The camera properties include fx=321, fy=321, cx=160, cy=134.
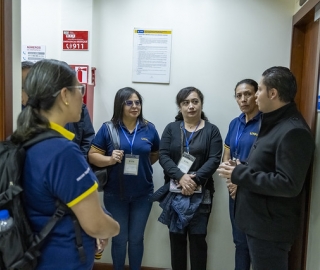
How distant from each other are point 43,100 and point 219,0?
2081mm

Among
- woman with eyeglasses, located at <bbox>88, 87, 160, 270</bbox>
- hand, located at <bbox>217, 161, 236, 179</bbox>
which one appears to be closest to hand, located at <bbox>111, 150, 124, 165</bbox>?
woman with eyeglasses, located at <bbox>88, 87, 160, 270</bbox>

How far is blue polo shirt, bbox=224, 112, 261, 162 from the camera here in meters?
2.23

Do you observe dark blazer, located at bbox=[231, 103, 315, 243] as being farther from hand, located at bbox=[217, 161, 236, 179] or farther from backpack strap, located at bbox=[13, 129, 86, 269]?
backpack strap, located at bbox=[13, 129, 86, 269]

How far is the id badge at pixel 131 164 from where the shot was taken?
239 cm

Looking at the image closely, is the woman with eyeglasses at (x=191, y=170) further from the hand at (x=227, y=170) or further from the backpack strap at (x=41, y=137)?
the backpack strap at (x=41, y=137)

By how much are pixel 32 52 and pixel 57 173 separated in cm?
216

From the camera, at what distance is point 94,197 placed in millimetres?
1076

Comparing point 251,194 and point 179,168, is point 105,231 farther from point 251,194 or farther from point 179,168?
point 179,168

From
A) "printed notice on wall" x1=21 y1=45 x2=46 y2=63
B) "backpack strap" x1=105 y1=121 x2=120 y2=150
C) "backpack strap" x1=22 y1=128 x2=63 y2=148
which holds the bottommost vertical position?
"backpack strap" x1=105 y1=121 x2=120 y2=150

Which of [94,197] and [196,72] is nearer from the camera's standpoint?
[94,197]

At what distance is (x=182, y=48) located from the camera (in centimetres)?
275

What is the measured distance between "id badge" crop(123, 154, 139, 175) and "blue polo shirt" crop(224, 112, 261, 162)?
0.72m

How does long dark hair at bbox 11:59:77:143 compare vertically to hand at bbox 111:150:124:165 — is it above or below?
above

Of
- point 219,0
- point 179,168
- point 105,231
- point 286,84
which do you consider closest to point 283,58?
point 219,0
